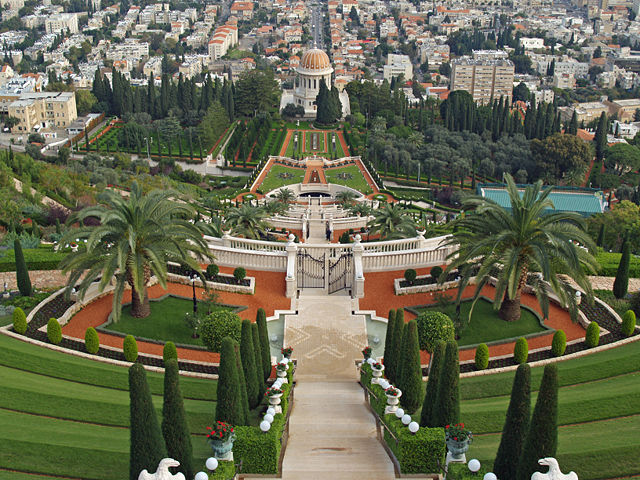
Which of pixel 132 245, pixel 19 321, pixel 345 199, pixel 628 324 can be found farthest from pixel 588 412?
pixel 345 199

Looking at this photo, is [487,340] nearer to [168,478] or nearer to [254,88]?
[168,478]

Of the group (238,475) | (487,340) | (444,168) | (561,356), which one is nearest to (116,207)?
(238,475)

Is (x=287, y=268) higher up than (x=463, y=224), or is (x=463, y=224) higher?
(x=463, y=224)

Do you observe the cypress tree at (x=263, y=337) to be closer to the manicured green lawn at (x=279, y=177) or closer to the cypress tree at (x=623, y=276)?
the cypress tree at (x=623, y=276)

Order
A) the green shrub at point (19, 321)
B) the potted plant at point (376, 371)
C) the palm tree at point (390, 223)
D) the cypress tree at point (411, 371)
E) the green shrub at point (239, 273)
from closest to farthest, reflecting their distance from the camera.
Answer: the cypress tree at point (411, 371), the potted plant at point (376, 371), the green shrub at point (19, 321), the green shrub at point (239, 273), the palm tree at point (390, 223)

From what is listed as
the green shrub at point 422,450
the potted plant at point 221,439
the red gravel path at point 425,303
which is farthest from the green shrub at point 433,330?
the potted plant at point 221,439

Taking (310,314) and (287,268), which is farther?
(287,268)
